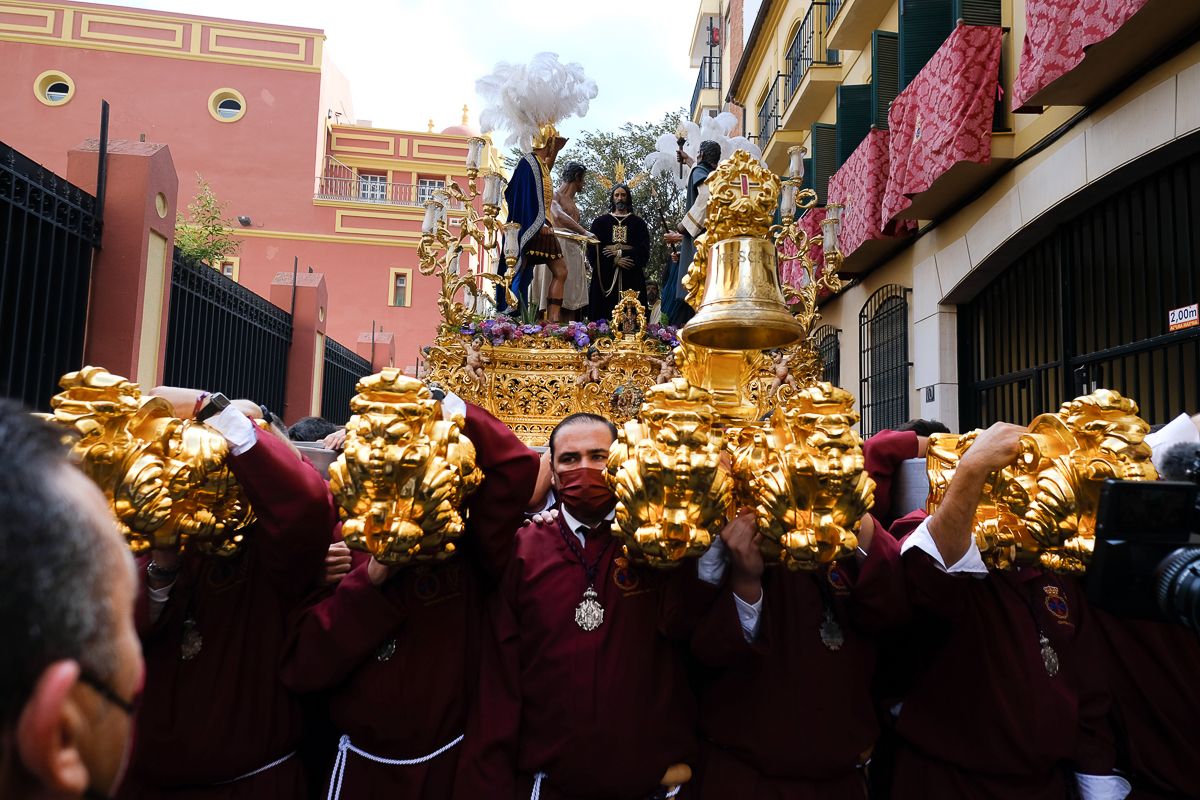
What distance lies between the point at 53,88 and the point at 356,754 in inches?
876

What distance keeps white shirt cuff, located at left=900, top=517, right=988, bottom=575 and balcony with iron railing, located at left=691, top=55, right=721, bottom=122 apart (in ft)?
66.9

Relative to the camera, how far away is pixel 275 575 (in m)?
1.95

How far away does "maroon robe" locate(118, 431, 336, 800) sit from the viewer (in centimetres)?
182

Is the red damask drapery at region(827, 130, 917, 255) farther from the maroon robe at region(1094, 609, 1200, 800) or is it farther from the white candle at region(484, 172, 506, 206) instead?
the maroon robe at region(1094, 609, 1200, 800)

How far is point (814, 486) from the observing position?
5.08ft

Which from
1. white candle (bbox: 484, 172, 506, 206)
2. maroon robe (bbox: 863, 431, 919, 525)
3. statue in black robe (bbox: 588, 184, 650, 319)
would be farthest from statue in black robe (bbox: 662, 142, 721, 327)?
maroon robe (bbox: 863, 431, 919, 525)

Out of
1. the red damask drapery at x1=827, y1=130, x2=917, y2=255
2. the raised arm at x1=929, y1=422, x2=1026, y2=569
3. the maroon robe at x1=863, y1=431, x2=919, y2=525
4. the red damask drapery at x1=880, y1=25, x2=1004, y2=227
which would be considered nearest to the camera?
the raised arm at x1=929, y1=422, x2=1026, y2=569

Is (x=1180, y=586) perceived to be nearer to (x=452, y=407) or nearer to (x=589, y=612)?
(x=589, y=612)

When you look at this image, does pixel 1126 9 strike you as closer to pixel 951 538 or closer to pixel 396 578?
pixel 951 538

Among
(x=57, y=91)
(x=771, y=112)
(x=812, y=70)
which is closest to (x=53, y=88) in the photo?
(x=57, y=91)

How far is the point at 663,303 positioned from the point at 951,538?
4274 mm

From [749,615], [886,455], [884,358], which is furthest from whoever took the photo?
[884,358]

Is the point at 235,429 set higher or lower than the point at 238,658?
higher

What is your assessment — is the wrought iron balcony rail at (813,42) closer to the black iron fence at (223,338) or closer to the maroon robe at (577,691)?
the black iron fence at (223,338)
